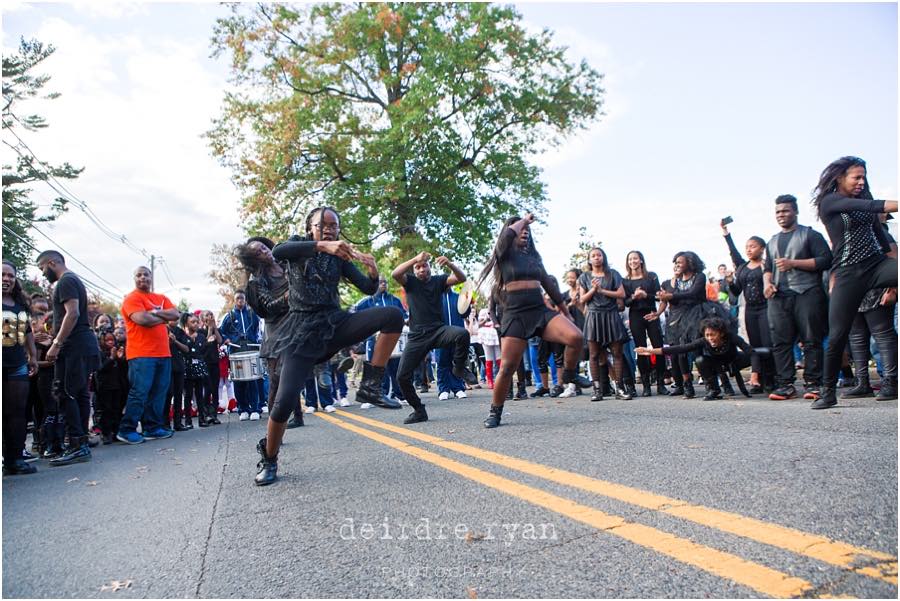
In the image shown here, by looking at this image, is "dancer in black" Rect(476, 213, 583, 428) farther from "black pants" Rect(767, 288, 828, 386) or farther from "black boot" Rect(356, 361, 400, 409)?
"black pants" Rect(767, 288, 828, 386)

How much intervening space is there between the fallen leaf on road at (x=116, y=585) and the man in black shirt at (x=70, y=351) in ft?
15.9

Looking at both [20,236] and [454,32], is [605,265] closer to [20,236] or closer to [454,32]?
[454,32]

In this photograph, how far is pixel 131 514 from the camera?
4.12m

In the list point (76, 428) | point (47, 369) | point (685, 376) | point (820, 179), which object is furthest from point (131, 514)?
point (685, 376)

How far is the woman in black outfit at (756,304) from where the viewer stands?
335 inches

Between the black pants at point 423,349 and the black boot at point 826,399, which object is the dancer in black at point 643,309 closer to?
the black pants at point 423,349

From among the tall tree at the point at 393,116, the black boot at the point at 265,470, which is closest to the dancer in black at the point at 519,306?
the black boot at the point at 265,470

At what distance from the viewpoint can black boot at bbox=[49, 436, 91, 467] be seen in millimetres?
6960

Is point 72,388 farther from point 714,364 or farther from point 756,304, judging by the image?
point 756,304

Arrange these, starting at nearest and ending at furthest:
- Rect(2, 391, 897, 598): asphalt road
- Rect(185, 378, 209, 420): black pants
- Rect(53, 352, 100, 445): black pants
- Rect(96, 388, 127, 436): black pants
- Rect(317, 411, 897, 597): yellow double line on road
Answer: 1. Rect(317, 411, 897, 597): yellow double line on road
2. Rect(2, 391, 897, 598): asphalt road
3. Rect(53, 352, 100, 445): black pants
4. Rect(96, 388, 127, 436): black pants
5. Rect(185, 378, 209, 420): black pants

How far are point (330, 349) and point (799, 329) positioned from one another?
17.5 feet

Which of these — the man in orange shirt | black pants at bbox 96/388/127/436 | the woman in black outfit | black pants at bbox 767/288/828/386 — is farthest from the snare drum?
black pants at bbox 767/288/828/386

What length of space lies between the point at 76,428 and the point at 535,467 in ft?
17.6

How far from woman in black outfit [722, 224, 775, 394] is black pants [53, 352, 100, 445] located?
7.83 meters
